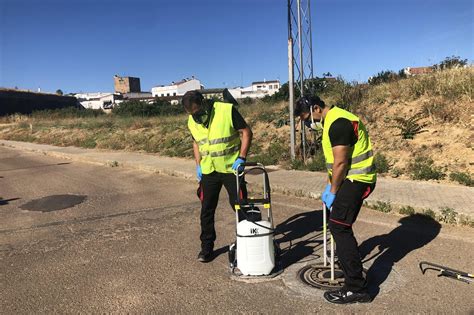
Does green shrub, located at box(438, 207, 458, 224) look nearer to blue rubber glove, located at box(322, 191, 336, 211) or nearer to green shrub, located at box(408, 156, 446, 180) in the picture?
green shrub, located at box(408, 156, 446, 180)

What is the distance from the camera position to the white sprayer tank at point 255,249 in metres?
4.14

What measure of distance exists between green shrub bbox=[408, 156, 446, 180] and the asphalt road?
2.53 metres

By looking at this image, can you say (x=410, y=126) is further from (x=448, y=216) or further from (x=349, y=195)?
(x=349, y=195)

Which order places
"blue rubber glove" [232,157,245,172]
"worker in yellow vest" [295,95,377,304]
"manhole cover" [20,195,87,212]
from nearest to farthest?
1. "worker in yellow vest" [295,95,377,304]
2. "blue rubber glove" [232,157,245,172]
3. "manhole cover" [20,195,87,212]

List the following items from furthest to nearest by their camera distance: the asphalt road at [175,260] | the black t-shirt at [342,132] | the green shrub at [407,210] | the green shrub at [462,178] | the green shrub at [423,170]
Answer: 1. the green shrub at [423,170]
2. the green shrub at [462,178]
3. the green shrub at [407,210]
4. the asphalt road at [175,260]
5. the black t-shirt at [342,132]

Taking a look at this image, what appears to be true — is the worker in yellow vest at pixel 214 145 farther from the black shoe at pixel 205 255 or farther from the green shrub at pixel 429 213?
the green shrub at pixel 429 213

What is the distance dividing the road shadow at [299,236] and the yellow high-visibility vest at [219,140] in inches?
51.1

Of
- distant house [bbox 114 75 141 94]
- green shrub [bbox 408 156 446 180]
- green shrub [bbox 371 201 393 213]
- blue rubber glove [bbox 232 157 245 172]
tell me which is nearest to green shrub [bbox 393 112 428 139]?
green shrub [bbox 408 156 446 180]

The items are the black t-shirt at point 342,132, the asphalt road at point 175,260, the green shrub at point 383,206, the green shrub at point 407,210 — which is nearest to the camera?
the black t-shirt at point 342,132

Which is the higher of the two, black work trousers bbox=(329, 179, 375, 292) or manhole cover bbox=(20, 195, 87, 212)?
black work trousers bbox=(329, 179, 375, 292)

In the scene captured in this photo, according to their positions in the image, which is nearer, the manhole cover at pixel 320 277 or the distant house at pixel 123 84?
the manhole cover at pixel 320 277

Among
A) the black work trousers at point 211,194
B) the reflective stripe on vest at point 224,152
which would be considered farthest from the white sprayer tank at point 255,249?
the reflective stripe on vest at point 224,152

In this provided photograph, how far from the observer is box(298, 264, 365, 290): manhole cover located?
159 inches

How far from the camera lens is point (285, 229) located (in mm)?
6129
